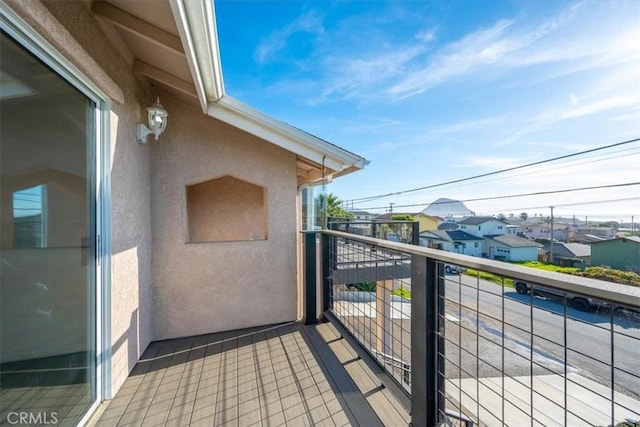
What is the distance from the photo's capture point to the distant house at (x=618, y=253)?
450cm

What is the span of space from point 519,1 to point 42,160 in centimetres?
871

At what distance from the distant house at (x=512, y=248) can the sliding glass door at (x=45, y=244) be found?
7.64 m

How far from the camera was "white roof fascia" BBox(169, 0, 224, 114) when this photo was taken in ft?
5.23

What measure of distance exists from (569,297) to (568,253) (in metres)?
7.22

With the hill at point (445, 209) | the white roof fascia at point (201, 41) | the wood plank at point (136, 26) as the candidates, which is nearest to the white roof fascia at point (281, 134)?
the white roof fascia at point (201, 41)

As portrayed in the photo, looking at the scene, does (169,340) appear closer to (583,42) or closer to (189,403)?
(189,403)

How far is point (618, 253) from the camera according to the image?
5180mm

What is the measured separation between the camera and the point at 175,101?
3.44 metres

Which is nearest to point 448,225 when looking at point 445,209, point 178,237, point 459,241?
point 445,209

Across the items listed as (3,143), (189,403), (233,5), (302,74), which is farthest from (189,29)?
(302,74)

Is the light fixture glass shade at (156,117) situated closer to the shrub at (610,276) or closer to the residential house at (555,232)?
the shrub at (610,276)

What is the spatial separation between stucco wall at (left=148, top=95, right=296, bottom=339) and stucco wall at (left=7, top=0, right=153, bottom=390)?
18 centimetres

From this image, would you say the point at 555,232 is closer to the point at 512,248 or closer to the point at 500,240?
the point at 512,248

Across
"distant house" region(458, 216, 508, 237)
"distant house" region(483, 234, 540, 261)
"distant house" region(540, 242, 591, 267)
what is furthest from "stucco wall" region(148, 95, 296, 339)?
"distant house" region(458, 216, 508, 237)
